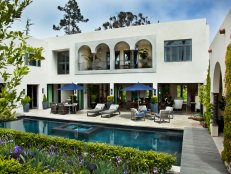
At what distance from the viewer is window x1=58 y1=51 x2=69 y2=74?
25.5 m

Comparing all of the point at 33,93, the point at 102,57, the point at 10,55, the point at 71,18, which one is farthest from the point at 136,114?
the point at 71,18

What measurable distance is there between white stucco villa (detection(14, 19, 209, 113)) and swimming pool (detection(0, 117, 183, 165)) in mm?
6474

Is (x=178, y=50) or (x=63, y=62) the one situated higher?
(x=178, y=50)

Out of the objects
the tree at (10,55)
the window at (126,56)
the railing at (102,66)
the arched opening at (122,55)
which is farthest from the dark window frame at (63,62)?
the tree at (10,55)

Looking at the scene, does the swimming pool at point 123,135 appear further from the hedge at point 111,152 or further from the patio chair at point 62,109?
the hedge at point 111,152

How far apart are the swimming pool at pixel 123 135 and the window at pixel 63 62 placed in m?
10.4

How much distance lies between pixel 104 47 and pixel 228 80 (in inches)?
761

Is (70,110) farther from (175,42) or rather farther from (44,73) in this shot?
(175,42)

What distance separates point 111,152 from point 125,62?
56.6ft

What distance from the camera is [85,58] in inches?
977

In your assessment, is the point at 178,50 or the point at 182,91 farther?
the point at 182,91

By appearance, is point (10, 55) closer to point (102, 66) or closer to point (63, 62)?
point (102, 66)

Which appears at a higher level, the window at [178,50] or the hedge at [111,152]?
the window at [178,50]

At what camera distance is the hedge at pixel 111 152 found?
21.0 ft
